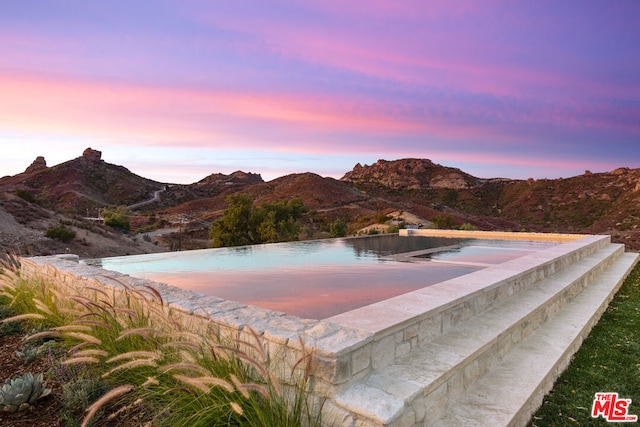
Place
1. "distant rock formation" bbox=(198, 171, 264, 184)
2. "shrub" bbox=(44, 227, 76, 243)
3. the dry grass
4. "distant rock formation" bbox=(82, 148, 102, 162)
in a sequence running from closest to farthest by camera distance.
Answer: the dry grass → "shrub" bbox=(44, 227, 76, 243) → "distant rock formation" bbox=(82, 148, 102, 162) → "distant rock formation" bbox=(198, 171, 264, 184)

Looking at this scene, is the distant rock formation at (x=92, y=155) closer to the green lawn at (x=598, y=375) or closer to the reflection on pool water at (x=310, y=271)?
the reflection on pool water at (x=310, y=271)

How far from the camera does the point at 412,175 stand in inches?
2046

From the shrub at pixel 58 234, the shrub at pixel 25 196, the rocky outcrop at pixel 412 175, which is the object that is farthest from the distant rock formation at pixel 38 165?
the shrub at pixel 58 234

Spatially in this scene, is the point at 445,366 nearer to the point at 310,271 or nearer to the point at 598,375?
the point at 598,375

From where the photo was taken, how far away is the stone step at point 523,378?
8.59ft

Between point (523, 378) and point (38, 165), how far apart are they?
67769 mm

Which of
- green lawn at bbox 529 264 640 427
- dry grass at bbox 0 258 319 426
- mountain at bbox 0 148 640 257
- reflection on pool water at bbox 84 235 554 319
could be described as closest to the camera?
dry grass at bbox 0 258 319 426

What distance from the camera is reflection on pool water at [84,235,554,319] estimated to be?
4.32m

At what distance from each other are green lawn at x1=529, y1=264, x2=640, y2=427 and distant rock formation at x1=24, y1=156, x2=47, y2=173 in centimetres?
6437

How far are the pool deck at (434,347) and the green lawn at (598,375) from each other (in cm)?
11

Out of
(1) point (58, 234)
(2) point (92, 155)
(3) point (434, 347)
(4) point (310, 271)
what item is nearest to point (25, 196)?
(1) point (58, 234)

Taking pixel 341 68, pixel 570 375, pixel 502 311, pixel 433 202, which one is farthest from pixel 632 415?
pixel 433 202

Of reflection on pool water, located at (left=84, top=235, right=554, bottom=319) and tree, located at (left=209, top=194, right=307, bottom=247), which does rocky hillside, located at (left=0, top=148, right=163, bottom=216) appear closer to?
tree, located at (left=209, top=194, right=307, bottom=247)

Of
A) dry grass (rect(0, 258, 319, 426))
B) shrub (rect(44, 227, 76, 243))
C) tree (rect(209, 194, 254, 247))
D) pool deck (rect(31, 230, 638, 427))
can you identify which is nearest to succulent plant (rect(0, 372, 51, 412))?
dry grass (rect(0, 258, 319, 426))
